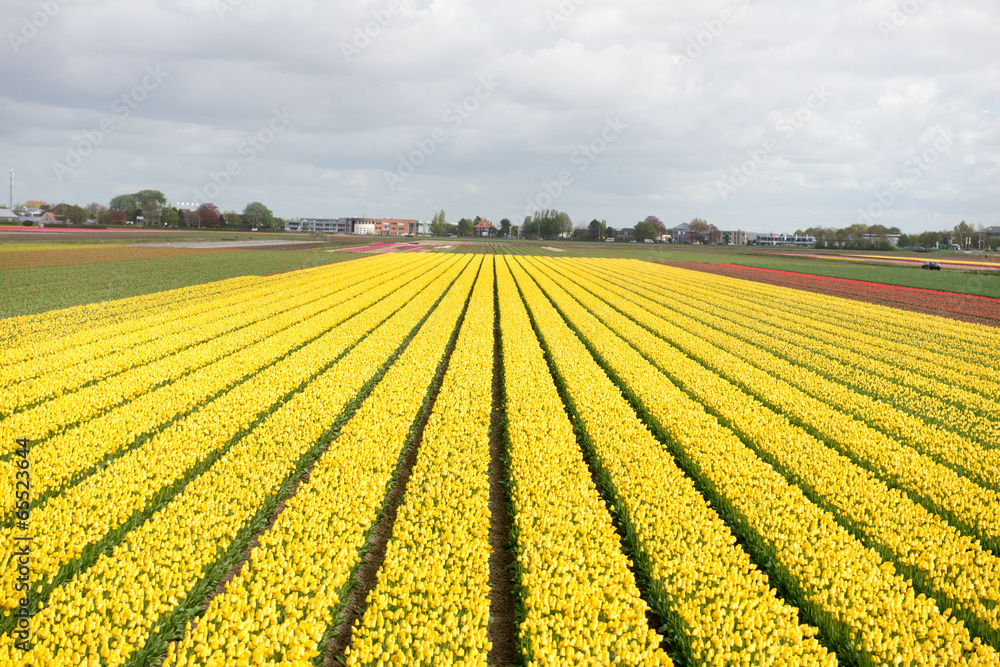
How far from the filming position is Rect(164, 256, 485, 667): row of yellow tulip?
5136 millimetres

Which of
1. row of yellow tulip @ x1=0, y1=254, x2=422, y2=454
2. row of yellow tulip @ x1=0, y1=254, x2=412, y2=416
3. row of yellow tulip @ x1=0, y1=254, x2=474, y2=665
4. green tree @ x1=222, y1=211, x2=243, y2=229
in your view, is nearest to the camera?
row of yellow tulip @ x1=0, y1=254, x2=474, y2=665

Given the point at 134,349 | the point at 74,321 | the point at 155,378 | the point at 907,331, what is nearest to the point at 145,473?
the point at 155,378

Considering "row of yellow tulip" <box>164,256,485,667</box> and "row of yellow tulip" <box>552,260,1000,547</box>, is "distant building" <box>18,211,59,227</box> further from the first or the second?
"row of yellow tulip" <box>552,260,1000,547</box>

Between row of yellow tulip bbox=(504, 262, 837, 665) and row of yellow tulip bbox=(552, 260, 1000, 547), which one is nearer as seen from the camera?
row of yellow tulip bbox=(504, 262, 837, 665)

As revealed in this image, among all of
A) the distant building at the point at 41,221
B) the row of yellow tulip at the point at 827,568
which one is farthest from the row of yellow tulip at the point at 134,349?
the distant building at the point at 41,221

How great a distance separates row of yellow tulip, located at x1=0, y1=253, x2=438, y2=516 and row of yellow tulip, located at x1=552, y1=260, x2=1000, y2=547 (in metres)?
11.2

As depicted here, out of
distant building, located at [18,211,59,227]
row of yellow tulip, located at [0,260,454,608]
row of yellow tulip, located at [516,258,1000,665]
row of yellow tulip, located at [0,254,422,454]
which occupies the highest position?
distant building, located at [18,211,59,227]

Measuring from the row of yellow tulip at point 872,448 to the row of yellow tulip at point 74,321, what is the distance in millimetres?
16809

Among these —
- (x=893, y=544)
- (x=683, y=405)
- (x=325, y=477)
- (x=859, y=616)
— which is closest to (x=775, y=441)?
(x=683, y=405)

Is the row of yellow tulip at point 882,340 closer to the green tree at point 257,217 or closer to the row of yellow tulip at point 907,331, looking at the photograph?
the row of yellow tulip at point 907,331

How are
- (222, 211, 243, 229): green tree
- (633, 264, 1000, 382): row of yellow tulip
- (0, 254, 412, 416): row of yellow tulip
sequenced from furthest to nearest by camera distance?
(222, 211, 243, 229): green tree
(633, 264, 1000, 382): row of yellow tulip
(0, 254, 412, 416): row of yellow tulip

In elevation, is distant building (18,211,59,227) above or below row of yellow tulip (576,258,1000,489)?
above

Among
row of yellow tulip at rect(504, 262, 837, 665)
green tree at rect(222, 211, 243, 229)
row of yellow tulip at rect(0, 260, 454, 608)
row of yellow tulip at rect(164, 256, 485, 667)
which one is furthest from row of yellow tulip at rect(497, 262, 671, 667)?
green tree at rect(222, 211, 243, 229)

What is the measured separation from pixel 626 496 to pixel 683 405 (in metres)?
4.86
